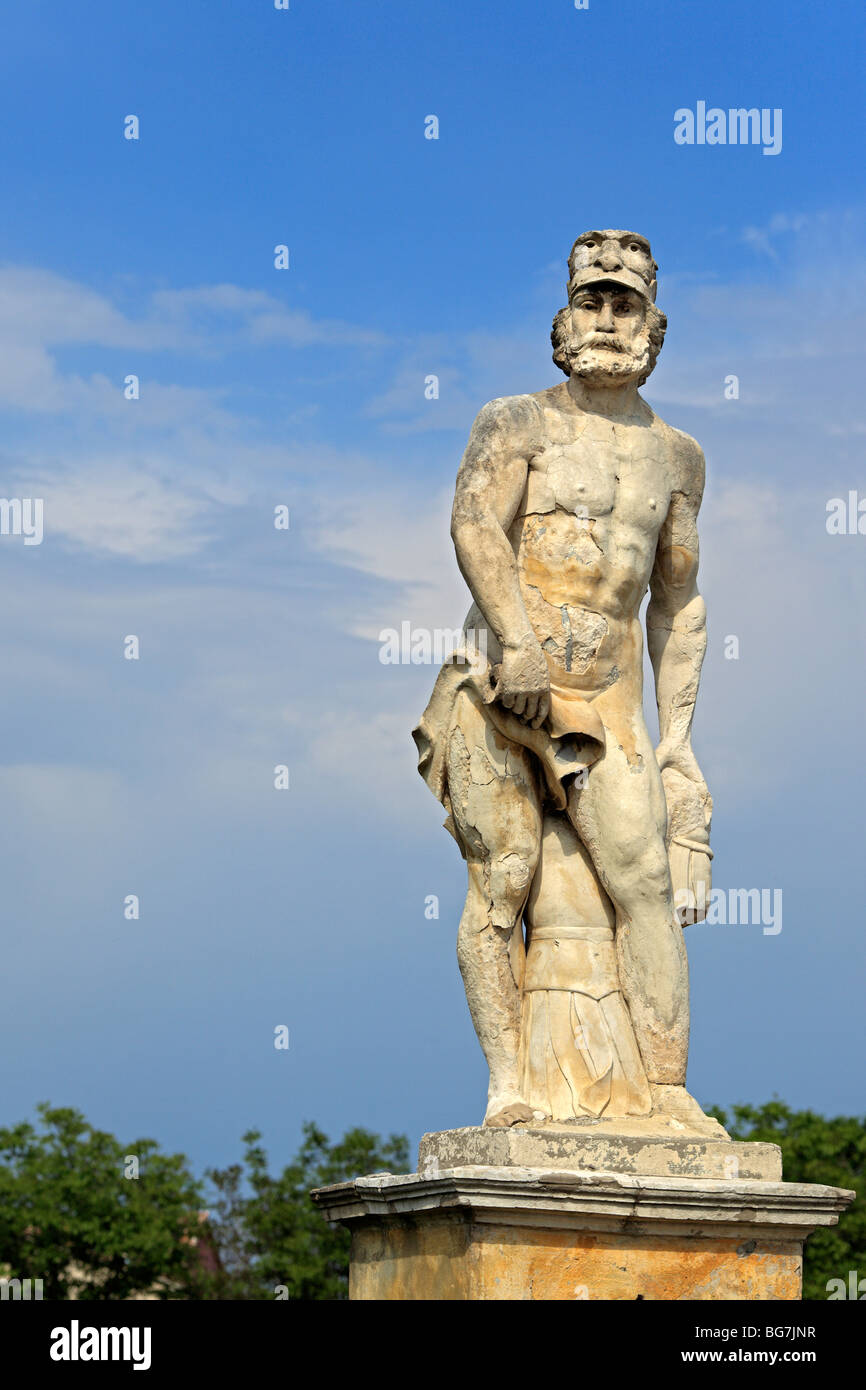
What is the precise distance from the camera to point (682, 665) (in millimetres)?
11195

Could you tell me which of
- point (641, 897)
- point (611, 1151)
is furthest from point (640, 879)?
point (611, 1151)

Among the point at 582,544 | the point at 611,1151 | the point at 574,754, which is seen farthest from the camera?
the point at 582,544

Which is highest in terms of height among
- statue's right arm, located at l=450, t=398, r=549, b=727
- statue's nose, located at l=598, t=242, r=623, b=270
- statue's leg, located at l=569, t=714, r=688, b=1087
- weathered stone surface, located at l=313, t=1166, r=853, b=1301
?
statue's nose, located at l=598, t=242, r=623, b=270

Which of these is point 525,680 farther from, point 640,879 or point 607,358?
point 607,358

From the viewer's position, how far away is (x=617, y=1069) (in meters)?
10.2

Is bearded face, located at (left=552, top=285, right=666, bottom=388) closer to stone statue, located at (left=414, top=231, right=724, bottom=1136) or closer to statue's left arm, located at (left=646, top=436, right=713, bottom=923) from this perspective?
stone statue, located at (left=414, top=231, right=724, bottom=1136)

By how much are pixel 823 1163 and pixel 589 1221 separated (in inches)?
952

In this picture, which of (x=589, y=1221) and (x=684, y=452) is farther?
(x=684, y=452)

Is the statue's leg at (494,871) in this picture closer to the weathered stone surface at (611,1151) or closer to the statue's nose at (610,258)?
the weathered stone surface at (611,1151)

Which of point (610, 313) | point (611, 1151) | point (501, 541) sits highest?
point (610, 313)

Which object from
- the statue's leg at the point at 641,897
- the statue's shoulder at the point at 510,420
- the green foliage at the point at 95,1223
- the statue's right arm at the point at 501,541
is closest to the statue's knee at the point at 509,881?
the statue's leg at the point at 641,897

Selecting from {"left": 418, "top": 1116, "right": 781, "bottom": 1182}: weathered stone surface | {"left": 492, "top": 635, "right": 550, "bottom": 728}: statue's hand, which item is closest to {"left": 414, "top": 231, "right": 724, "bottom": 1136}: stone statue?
{"left": 492, "top": 635, "right": 550, "bottom": 728}: statue's hand

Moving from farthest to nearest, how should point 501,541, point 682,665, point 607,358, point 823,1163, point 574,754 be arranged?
point 823,1163 → point 682,665 → point 607,358 → point 574,754 → point 501,541

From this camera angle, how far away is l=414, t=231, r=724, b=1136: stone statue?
10.3 meters
